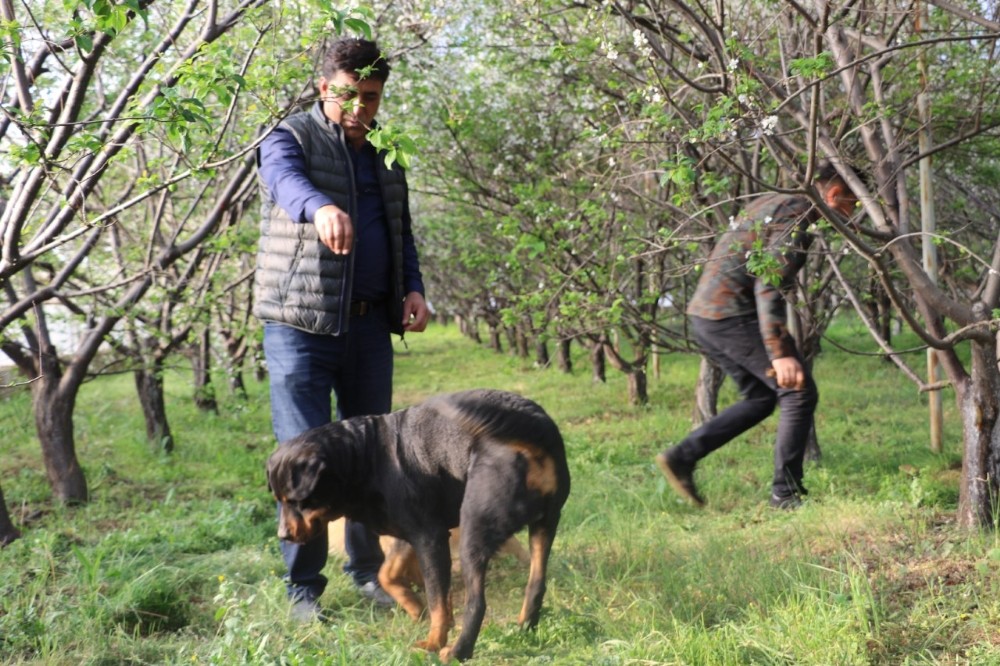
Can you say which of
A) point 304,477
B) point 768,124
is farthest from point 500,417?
point 768,124

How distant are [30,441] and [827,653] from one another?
8260mm

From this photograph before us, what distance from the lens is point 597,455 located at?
7.84 metres

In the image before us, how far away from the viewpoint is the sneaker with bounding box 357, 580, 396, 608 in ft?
13.3

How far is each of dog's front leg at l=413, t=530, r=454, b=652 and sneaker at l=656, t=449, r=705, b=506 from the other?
6.33 ft

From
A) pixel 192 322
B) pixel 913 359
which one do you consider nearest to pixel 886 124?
pixel 192 322

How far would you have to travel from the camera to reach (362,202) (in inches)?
163

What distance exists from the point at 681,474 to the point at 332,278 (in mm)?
2289

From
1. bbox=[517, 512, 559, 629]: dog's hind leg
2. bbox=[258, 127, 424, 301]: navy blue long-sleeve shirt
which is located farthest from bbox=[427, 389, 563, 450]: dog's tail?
bbox=[258, 127, 424, 301]: navy blue long-sleeve shirt

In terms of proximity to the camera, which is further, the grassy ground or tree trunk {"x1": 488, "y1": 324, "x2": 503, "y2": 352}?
tree trunk {"x1": 488, "y1": 324, "x2": 503, "y2": 352}

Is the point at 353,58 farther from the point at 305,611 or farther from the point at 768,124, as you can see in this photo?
the point at 305,611

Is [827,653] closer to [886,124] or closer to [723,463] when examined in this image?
[886,124]

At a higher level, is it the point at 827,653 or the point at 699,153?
the point at 699,153

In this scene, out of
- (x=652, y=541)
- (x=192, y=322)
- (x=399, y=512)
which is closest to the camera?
(x=399, y=512)

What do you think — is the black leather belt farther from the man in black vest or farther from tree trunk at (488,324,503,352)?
tree trunk at (488,324,503,352)
